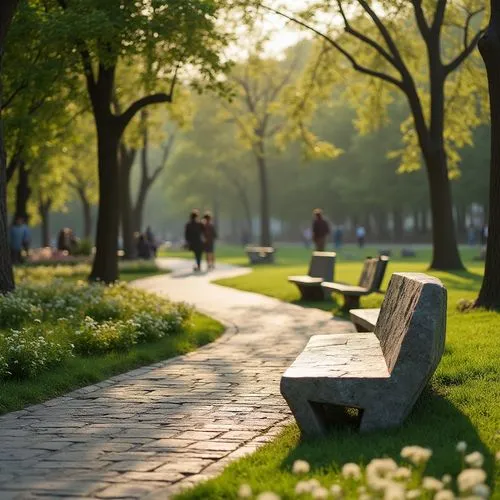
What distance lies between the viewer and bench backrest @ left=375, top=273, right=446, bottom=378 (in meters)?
6.65

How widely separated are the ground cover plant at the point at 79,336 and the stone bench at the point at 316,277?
149 inches

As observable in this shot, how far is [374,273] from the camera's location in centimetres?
1709

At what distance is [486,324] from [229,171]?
69927mm

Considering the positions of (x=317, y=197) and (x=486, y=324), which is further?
(x=317, y=197)

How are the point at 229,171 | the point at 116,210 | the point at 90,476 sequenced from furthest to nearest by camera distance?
the point at 229,171, the point at 116,210, the point at 90,476

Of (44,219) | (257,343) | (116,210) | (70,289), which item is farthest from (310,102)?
(44,219)

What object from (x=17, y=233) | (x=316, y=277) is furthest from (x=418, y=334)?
(x=17, y=233)

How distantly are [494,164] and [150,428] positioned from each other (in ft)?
28.6

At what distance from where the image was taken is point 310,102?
110 feet

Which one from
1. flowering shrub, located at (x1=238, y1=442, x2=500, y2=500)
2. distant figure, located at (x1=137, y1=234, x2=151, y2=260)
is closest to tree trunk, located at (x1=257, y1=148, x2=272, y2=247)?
distant figure, located at (x1=137, y1=234, x2=151, y2=260)

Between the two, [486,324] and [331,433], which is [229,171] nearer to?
[486,324]

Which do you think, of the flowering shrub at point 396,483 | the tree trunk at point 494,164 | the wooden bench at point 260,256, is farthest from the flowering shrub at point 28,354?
the wooden bench at point 260,256

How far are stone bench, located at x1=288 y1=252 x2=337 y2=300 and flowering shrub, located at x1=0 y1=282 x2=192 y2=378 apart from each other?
11.9 ft

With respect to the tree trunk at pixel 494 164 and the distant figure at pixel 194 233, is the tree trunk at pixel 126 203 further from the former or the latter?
the tree trunk at pixel 494 164
